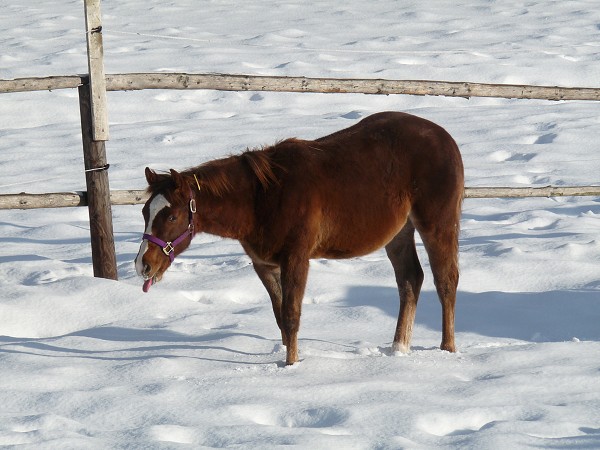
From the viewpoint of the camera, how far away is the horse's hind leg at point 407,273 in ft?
17.5

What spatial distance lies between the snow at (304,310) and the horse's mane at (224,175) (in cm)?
90

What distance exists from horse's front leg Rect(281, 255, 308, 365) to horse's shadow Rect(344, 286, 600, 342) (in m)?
1.32

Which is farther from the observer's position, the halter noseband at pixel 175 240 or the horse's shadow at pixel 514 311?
the horse's shadow at pixel 514 311

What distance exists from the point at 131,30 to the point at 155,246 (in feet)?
46.0

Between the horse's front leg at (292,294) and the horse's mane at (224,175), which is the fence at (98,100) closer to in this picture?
the horse's mane at (224,175)

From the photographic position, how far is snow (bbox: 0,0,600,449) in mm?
3945

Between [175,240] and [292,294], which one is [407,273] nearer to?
[292,294]

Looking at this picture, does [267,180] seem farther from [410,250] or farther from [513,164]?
[513,164]

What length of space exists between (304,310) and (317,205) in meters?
1.39

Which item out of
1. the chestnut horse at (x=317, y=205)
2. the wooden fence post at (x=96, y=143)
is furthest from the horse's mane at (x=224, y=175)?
the wooden fence post at (x=96, y=143)

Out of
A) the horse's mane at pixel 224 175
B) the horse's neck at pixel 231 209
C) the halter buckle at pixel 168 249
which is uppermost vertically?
the horse's mane at pixel 224 175

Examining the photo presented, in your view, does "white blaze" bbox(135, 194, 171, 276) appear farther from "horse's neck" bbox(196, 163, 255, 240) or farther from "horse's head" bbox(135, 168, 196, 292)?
"horse's neck" bbox(196, 163, 255, 240)

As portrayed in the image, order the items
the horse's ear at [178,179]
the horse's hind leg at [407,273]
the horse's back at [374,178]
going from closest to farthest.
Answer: the horse's ear at [178,179] < the horse's back at [374,178] < the horse's hind leg at [407,273]

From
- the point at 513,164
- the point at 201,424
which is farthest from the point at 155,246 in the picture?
Result: the point at 513,164
